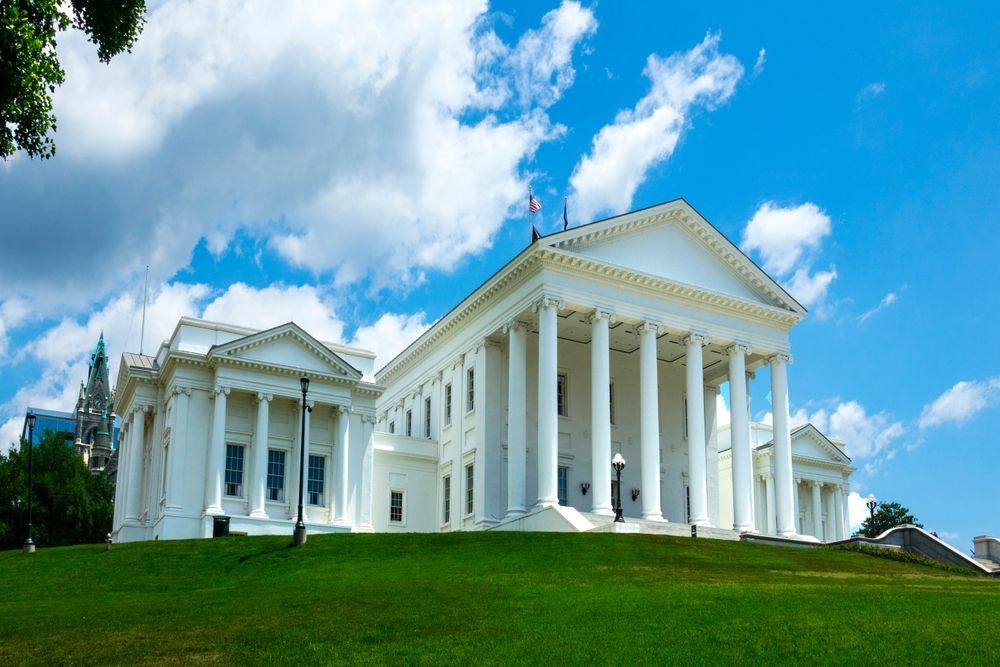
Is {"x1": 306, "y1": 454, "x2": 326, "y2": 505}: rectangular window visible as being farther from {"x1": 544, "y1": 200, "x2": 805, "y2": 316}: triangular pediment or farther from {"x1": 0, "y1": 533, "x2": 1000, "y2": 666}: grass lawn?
{"x1": 0, "y1": 533, "x2": 1000, "y2": 666}: grass lawn

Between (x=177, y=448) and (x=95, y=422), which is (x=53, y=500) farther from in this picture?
(x=95, y=422)

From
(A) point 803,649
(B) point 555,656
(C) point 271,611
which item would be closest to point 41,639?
(C) point 271,611

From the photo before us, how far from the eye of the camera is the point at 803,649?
681 inches

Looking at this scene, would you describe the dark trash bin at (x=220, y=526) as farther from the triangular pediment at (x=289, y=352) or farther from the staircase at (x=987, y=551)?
the staircase at (x=987, y=551)

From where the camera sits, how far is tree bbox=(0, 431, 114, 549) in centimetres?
7038

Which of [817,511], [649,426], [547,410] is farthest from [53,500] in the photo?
[817,511]

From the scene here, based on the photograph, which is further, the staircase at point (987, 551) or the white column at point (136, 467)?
the white column at point (136, 467)

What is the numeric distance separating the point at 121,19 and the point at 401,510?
40751mm

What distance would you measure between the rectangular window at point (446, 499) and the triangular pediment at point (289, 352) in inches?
301

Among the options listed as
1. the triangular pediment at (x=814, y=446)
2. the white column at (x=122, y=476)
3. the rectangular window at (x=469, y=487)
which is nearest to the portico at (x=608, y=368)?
the rectangular window at (x=469, y=487)

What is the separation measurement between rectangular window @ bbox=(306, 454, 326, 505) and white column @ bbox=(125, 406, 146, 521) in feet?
25.5

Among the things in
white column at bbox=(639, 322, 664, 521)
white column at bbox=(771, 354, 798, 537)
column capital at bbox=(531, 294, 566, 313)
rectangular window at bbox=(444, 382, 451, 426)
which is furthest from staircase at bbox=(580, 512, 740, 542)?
rectangular window at bbox=(444, 382, 451, 426)

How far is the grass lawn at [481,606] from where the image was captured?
17.5m

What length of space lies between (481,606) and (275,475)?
3065cm
